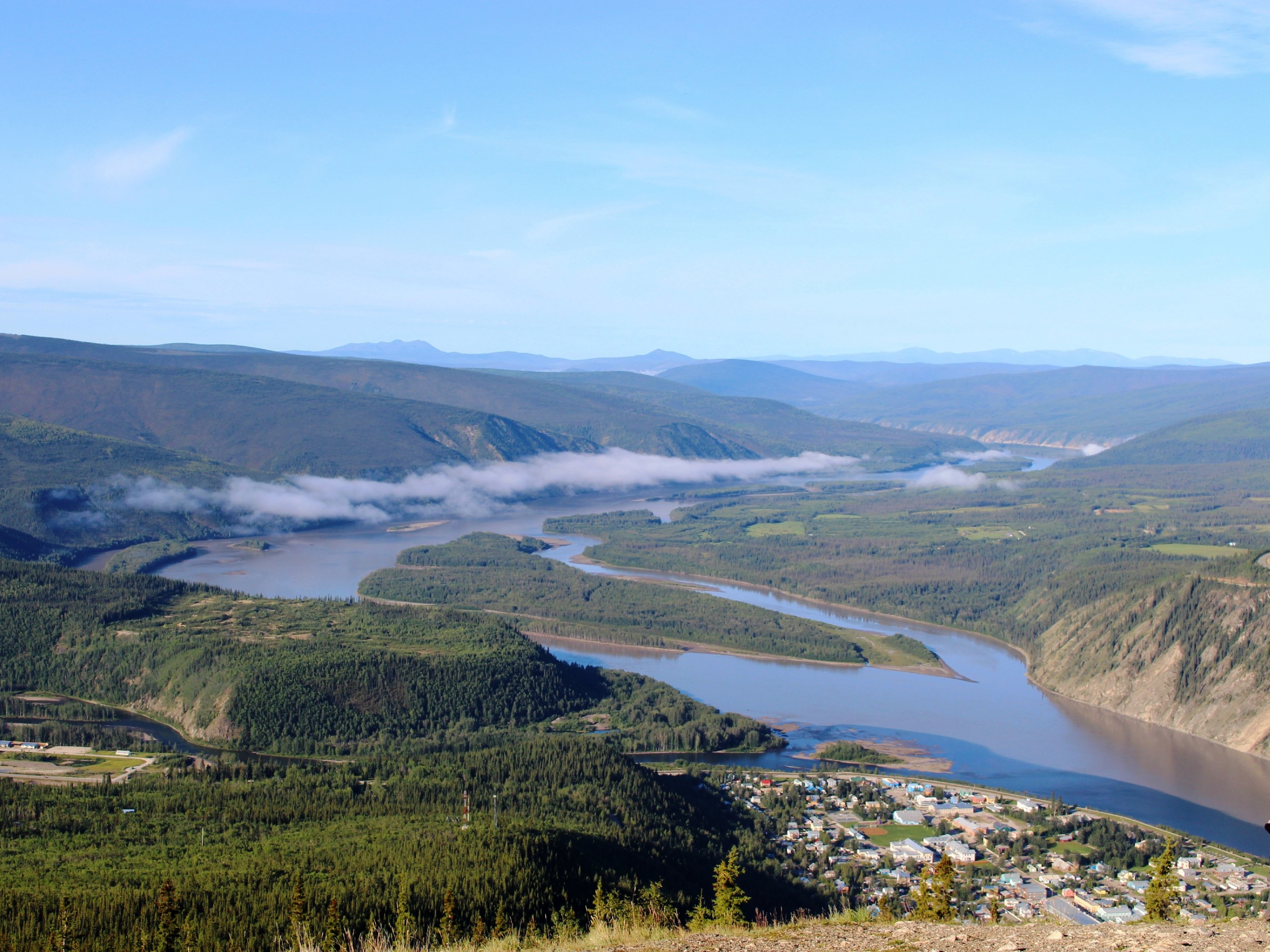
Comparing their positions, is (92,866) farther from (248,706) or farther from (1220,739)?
(1220,739)

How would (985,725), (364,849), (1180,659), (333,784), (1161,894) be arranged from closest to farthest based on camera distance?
(1161,894) < (364,849) < (333,784) < (985,725) < (1180,659)

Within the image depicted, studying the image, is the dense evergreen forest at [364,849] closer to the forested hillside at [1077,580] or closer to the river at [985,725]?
the river at [985,725]

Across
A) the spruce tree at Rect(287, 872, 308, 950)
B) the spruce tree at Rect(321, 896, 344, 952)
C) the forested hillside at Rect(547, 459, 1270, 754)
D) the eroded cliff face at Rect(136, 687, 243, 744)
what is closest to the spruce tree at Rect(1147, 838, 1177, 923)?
the spruce tree at Rect(321, 896, 344, 952)

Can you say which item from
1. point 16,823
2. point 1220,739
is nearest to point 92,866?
point 16,823

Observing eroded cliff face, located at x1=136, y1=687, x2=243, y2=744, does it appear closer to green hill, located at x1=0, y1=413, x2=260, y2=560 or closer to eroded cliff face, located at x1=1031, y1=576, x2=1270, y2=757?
eroded cliff face, located at x1=1031, y1=576, x2=1270, y2=757

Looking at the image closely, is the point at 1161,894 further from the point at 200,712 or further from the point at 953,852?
the point at 200,712

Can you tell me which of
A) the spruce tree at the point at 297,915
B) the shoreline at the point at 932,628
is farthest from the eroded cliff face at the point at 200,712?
the shoreline at the point at 932,628

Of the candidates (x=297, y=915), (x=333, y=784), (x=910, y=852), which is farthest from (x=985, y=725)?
(x=297, y=915)
